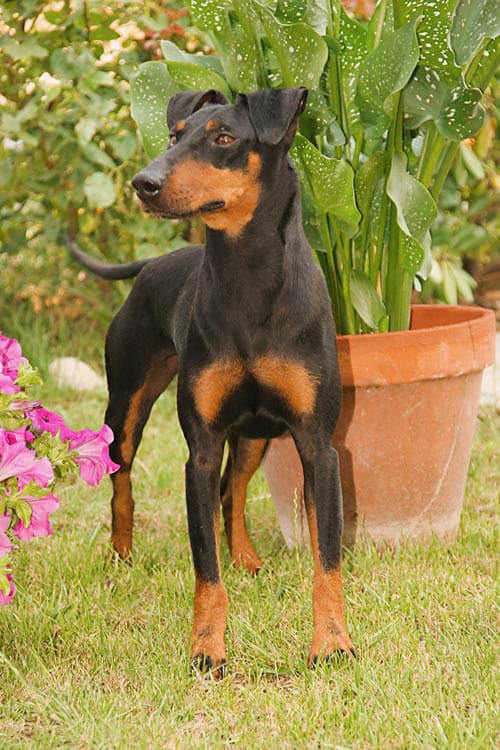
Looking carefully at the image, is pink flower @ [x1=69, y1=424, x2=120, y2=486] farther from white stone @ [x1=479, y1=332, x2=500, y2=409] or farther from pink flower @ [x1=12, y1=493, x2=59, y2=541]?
white stone @ [x1=479, y1=332, x2=500, y2=409]

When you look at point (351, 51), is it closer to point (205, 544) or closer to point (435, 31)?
point (435, 31)

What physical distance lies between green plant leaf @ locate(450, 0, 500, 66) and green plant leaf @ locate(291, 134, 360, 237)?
0.45 m

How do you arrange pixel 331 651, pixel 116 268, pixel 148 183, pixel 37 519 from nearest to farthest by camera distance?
pixel 148 183 → pixel 37 519 → pixel 331 651 → pixel 116 268

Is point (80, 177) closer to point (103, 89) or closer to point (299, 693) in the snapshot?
point (103, 89)

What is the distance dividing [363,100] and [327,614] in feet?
4.39

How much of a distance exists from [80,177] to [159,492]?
171 cm

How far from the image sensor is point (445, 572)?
251 centimetres

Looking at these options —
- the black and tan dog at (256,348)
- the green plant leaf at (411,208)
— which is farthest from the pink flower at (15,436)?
the green plant leaf at (411,208)

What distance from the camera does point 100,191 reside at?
12.9ft

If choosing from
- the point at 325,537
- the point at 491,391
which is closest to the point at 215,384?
the point at 325,537

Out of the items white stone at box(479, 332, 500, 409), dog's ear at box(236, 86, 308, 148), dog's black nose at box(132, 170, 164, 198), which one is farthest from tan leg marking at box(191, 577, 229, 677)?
white stone at box(479, 332, 500, 409)

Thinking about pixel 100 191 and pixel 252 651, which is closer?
pixel 252 651

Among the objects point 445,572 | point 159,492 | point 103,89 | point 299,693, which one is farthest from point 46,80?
point 299,693

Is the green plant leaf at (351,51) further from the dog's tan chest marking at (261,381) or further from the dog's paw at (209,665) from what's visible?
the dog's paw at (209,665)
